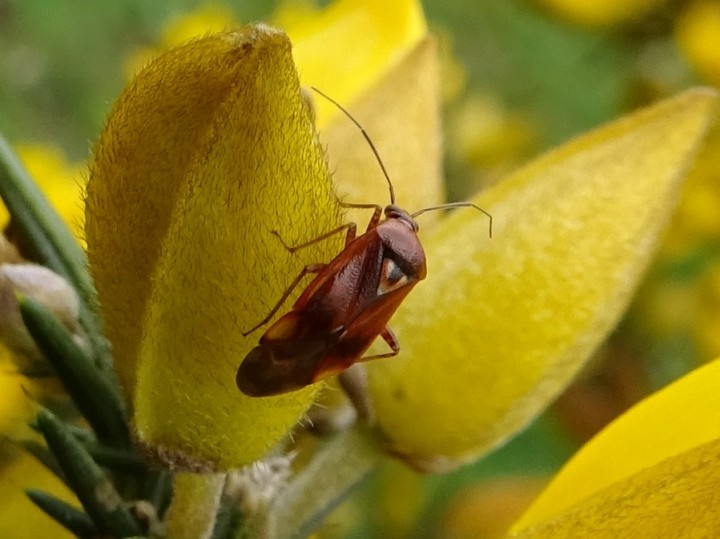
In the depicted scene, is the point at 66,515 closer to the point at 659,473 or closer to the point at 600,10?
the point at 659,473

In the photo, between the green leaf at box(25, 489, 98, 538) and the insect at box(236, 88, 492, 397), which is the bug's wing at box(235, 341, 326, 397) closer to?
the insect at box(236, 88, 492, 397)

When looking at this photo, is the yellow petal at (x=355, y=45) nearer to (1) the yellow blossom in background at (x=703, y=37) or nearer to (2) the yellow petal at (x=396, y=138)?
(2) the yellow petal at (x=396, y=138)

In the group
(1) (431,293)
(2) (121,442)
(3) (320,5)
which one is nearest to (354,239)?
(1) (431,293)

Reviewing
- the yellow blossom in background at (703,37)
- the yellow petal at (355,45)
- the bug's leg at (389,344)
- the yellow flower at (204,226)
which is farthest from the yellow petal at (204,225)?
the yellow blossom in background at (703,37)

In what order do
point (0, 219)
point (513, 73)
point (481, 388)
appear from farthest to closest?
1. point (513, 73)
2. point (0, 219)
3. point (481, 388)

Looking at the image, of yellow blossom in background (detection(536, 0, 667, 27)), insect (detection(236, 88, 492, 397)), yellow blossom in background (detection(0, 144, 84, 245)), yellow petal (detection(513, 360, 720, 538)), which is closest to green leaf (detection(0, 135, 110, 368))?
yellow blossom in background (detection(0, 144, 84, 245))

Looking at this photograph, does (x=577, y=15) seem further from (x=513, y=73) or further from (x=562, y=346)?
(x=513, y=73)
